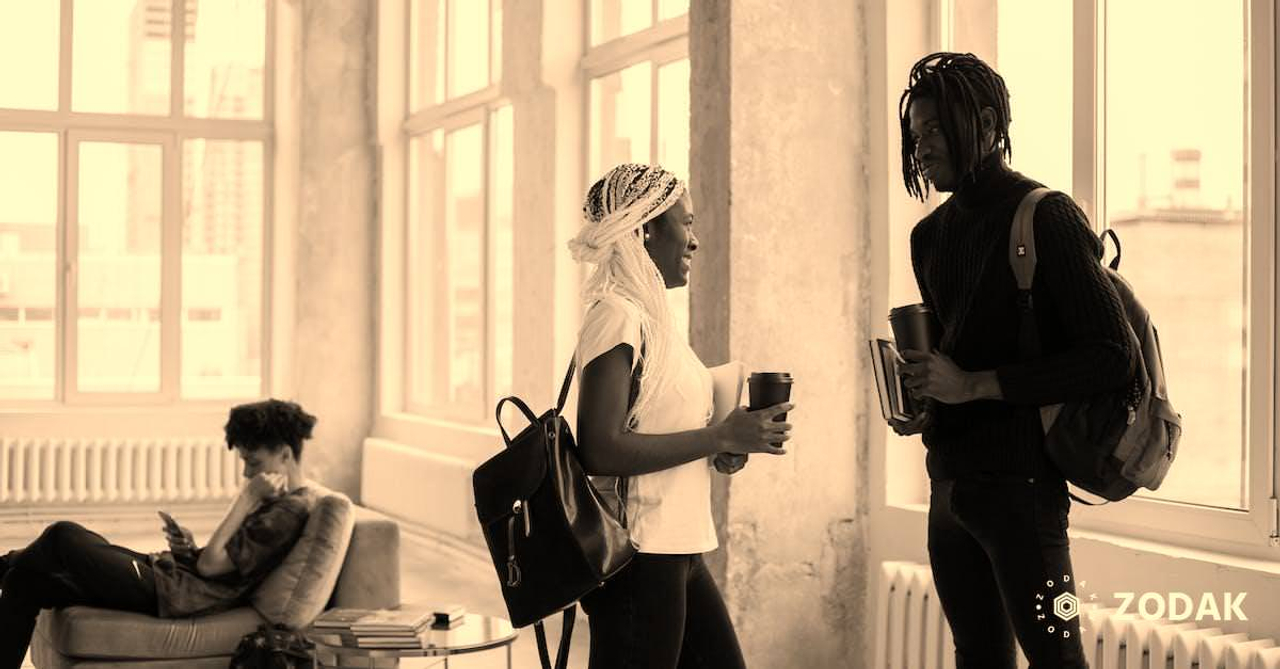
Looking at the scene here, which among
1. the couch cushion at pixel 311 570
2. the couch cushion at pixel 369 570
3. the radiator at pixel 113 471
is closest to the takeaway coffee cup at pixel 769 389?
the couch cushion at pixel 311 570

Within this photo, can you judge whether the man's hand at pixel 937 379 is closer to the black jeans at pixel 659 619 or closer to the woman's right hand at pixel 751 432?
the woman's right hand at pixel 751 432

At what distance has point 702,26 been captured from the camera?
4.71 m

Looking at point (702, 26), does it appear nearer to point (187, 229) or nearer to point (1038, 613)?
point (1038, 613)

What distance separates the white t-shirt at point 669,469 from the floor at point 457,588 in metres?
3.10

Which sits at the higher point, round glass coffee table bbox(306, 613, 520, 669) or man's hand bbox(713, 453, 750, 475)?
man's hand bbox(713, 453, 750, 475)

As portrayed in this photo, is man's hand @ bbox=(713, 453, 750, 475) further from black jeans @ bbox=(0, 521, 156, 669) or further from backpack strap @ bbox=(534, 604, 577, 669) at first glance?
black jeans @ bbox=(0, 521, 156, 669)

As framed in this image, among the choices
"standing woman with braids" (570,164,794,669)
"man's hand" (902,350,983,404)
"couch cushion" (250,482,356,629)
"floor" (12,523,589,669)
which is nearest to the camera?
"man's hand" (902,350,983,404)

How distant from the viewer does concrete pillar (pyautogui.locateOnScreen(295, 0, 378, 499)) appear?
9922mm

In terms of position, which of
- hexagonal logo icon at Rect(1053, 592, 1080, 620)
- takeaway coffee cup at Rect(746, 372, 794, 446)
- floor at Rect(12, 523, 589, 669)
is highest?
takeaway coffee cup at Rect(746, 372, 794, 446)

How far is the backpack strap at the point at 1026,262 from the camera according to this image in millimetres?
2146

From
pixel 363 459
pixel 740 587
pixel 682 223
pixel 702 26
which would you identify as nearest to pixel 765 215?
pixel 702 26

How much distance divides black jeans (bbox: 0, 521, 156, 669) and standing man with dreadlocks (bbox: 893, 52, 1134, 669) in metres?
3.23

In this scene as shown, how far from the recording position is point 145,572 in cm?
474

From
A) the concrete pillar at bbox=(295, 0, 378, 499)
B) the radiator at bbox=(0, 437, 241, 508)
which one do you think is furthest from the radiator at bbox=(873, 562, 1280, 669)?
the radiator at bbox=(0, 437, 241, 508)
